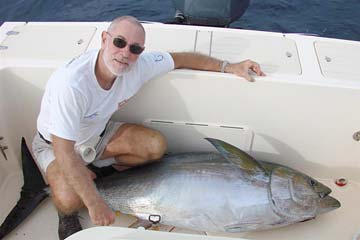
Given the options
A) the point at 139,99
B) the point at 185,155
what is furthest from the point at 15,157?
the point at 185,155

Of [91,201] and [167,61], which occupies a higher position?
[167,61]

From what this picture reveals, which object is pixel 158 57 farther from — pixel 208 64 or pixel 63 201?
pixel 63 201

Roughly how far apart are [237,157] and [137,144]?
0.52 meters

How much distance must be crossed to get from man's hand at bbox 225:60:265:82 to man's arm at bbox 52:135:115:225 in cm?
86

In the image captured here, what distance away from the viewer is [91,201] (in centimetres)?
192

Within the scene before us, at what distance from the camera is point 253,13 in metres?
5.54

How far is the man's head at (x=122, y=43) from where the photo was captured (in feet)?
6.39

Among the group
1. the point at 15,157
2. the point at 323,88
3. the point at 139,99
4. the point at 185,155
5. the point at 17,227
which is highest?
the point at 323,88

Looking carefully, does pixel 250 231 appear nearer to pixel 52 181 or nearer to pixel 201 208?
pixel 201 208

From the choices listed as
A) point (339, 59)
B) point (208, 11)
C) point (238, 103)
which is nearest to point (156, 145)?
point (238, 103)

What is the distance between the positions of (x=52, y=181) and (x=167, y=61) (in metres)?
0.80

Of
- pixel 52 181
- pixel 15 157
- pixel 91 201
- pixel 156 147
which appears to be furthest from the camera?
pixel 15 157

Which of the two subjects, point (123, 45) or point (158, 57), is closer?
point (123, 45)

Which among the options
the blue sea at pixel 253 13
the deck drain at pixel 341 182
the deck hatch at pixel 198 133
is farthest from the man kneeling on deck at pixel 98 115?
the blue sea at pixel 253 13
